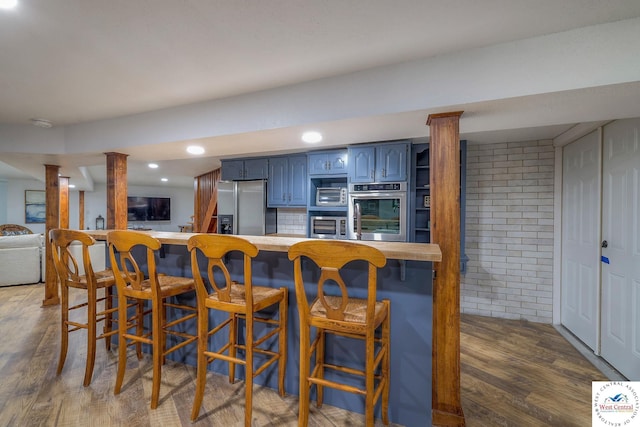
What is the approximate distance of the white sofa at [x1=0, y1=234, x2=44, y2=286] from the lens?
469 centimetres

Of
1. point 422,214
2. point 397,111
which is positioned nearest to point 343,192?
point 422,214

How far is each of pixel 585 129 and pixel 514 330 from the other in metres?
2.22

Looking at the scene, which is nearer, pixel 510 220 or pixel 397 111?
pixel 397 111

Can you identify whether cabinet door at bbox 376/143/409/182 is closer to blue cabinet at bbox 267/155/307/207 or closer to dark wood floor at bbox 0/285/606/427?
blue cabinet at bbox 267/155/307/207

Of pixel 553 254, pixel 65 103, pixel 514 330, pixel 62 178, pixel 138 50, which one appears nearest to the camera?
pixel 138 50

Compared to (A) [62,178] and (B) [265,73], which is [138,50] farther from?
(A) [62,178]

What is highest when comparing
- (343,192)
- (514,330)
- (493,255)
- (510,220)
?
(343,192)

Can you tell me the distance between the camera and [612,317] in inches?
97.4

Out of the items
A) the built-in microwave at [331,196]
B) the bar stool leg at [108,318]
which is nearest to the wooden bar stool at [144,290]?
the bar stool leg at [108,318]

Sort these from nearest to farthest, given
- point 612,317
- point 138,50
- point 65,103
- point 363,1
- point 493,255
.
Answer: point 363,1 → point 138,50 → point 612,317 → point 65,103 → point 493,255

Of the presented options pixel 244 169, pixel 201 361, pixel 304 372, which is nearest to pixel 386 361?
pixel 304 372

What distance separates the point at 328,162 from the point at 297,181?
23.2 inches

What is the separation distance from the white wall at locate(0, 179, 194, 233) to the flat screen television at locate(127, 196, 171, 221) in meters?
0.15

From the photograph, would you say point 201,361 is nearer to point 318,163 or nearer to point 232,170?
point 318,163
